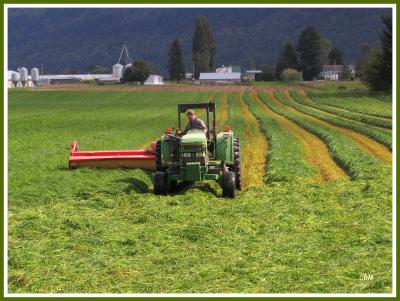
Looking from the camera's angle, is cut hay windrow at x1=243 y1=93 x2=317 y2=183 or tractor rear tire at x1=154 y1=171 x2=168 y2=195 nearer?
tractor rear tire at x1=154 y1=171 x2=168 y2=195

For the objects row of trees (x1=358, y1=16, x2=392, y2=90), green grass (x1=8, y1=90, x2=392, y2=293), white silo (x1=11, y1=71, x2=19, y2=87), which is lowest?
green grass (x1=8, y1=90, x2=392, y2=293)

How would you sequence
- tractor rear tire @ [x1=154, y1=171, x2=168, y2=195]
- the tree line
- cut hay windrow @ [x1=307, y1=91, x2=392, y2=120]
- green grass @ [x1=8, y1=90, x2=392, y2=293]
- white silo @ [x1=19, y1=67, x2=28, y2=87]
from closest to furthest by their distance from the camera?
1. green grass @ [x1=8, y1=90, x2=392, y2=293]
2. tractor rear tire @ [x1=154, y1=171, x2=168, y2=195]
3. cut hay windrow @ [x1=307, y1=91, x2=392, y2=120]
4. the tree line
5. white silo @ [x1=19, y1=67, x2=28, y2=87]

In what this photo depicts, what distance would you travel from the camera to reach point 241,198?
14398 millimetres

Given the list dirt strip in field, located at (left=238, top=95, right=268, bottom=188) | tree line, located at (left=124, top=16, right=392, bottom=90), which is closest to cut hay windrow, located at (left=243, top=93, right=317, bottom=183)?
dirt strip in field, located at (left=238, top=95, right=268, bottom=188)

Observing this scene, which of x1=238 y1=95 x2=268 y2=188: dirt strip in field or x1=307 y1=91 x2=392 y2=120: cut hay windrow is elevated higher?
x1=307 y1=91 x2=392 y2=120: cut hay windrow

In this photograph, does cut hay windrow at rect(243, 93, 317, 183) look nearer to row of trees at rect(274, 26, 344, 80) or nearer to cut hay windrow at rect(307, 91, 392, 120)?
cut hay windrow at rect(307, 91, 392, 120)

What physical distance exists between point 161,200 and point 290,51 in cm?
13630

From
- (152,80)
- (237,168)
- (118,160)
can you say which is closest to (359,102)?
(118,160)

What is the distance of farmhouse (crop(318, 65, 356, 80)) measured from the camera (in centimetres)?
12475

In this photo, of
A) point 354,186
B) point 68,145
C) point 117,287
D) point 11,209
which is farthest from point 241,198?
point 68,145

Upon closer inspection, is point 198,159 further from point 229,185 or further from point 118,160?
point 118,160

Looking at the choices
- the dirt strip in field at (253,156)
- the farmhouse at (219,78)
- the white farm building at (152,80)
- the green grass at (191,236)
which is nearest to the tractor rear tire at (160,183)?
the green grass at (191,236)

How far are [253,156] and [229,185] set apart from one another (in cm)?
806

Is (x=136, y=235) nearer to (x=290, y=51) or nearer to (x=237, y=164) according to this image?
(x=237, y=164)
